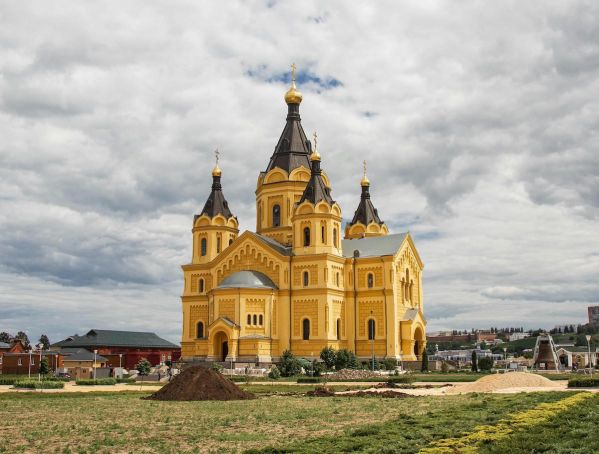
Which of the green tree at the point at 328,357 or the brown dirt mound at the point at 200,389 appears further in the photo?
the green tree at the point at 328,357

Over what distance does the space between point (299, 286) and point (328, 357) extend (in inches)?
377

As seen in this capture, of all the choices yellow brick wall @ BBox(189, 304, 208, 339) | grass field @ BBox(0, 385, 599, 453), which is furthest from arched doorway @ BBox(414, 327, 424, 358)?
grass field @ BBox(0, 385, 599, 453)

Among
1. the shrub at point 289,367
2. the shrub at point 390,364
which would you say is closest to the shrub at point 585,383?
the shrub at point 289,367

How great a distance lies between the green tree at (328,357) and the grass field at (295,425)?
28167mm

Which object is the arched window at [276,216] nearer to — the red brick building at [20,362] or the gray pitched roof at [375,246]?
the gray pitched roof at [375,246]

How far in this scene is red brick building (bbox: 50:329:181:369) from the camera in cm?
8531

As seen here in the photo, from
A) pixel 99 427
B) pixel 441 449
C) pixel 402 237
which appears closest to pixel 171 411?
pixel 99 427

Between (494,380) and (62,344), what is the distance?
223ft

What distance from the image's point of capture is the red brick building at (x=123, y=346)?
85.3 metres

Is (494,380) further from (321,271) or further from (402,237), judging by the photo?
(402,237)

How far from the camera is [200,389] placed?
30516mm

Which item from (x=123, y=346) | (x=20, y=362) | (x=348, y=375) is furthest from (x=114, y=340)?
(x=348, y=375)

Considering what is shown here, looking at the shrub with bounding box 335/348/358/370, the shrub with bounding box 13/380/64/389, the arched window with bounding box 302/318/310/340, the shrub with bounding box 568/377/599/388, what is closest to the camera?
the shrub with bounding box 568/377/599/388

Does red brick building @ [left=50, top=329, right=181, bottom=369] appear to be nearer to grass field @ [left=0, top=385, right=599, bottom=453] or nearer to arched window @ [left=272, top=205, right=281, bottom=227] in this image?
arched window @ [left=272, top=205, right=281, bottom=227]
